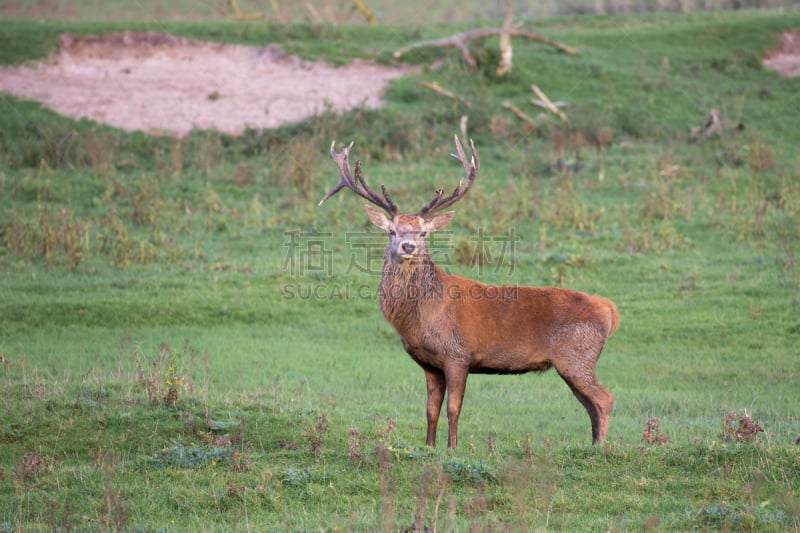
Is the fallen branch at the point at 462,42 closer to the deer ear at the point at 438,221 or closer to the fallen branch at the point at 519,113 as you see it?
the fallen branch at the point at 519,113

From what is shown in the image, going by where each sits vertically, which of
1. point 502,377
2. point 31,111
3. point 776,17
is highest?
point 776,17

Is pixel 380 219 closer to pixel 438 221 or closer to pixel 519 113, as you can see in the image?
pixel 438 221

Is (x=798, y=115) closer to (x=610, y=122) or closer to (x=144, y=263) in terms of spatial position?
(x=610, y=122)

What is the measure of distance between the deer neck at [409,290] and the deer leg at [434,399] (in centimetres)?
54

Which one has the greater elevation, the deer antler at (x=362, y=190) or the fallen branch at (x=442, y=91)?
the fallen branch at (x=442, y=91)

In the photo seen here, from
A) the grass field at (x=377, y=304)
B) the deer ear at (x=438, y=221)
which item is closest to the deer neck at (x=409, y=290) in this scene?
the deer ear at (x=438, y=221)

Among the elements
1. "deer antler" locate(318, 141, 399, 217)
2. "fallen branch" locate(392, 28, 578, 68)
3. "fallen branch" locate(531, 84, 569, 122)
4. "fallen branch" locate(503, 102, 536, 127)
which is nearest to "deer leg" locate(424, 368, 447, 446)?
"deer antler" locate(318, 141, 399, 217)

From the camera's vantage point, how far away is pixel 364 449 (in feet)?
28.1

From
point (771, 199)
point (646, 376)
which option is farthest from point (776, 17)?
point (646, 376)

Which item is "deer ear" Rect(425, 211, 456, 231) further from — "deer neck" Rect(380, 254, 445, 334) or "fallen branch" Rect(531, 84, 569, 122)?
"fallen branch" Rect(531, 84, 569, 122)

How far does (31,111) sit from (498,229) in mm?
12242

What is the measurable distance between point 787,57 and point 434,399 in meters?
25.3

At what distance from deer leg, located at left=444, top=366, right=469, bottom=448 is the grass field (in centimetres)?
53

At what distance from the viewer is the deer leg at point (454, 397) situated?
9242 mm
